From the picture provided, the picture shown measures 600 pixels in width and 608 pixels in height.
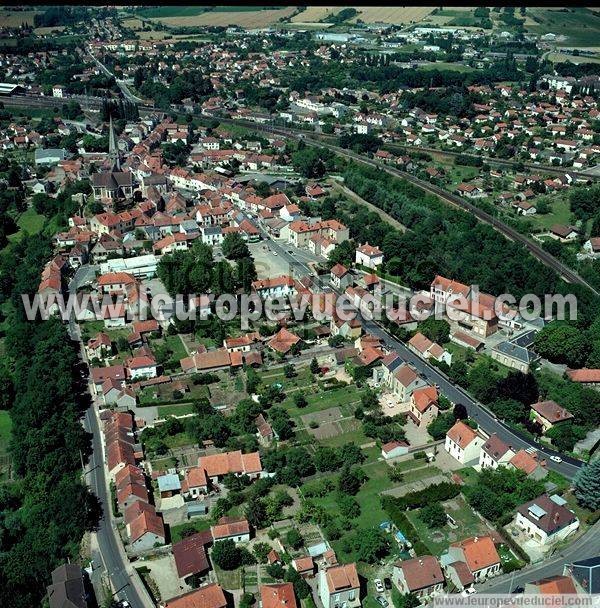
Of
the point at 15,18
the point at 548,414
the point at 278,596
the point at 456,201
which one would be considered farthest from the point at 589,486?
the point at 15,18

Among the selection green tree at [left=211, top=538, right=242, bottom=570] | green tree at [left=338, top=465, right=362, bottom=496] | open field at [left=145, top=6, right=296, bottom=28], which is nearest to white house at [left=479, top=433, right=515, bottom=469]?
green tree at [left=338, top=465, right=362, bottom=496]

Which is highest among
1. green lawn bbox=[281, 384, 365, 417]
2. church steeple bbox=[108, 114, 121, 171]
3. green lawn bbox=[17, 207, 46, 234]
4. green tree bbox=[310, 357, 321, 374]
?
church steeple bbox=[108, 114, 121, 171]

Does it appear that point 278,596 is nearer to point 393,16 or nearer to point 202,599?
point 202,599

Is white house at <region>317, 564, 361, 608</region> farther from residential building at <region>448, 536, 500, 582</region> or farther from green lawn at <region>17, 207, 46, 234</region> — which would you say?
green lawn at <region>17, 207, 46, 234</region>

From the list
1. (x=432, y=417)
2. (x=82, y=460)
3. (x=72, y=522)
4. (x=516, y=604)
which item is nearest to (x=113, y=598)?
(x=72, y=522)

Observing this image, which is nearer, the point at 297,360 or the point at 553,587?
the point at 553,587

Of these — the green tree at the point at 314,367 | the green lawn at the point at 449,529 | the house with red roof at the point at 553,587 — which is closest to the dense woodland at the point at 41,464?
the green tree at the point at 314,367
